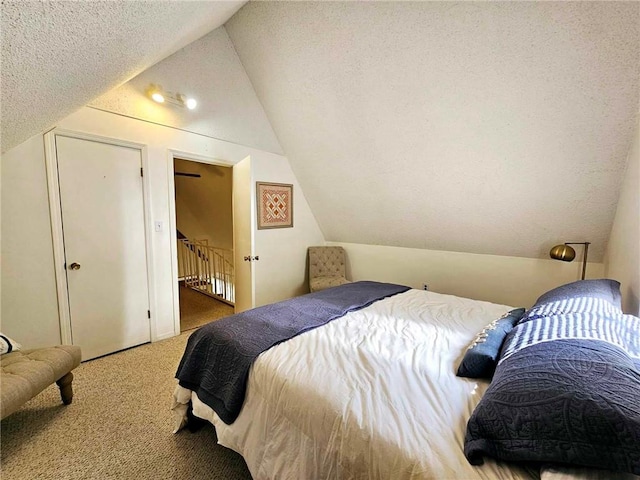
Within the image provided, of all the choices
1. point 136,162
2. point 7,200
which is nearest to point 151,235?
point 136,162

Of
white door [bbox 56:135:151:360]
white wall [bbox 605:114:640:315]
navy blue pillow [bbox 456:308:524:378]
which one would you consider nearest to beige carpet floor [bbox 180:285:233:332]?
white door [bbox 56:135:151:360]

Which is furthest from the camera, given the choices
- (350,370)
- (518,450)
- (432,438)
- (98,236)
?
(98,236)

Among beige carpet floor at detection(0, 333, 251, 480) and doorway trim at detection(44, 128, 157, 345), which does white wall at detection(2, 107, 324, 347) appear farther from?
beige carpet floor at detection(0, 333, 251, 480)

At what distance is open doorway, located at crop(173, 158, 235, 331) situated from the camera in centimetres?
430

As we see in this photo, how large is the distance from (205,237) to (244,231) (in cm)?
273

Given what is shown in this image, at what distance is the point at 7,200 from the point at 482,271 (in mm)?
4393

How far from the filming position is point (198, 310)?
152 inches

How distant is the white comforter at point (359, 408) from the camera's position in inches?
34.0

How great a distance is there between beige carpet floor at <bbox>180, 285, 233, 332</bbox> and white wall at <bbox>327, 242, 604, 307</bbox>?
6.77ft

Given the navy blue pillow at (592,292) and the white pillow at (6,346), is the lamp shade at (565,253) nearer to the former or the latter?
the navy blue pillow at (592,292)

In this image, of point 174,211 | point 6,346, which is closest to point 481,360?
point 6,346

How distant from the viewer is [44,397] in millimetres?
1975

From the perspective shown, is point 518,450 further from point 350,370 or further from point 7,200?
point 7,200

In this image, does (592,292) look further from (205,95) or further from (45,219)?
(45,219)
